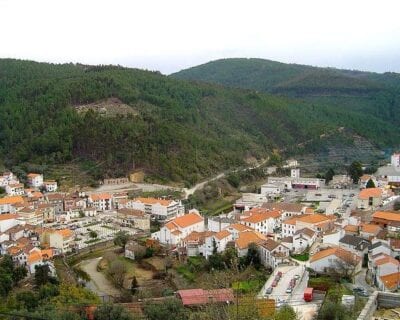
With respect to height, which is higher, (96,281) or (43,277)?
(43,277)

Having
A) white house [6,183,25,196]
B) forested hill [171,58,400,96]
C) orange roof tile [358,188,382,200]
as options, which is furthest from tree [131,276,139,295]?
forested hill [171,58,400,96]

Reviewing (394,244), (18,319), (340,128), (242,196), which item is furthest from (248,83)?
(18,319)

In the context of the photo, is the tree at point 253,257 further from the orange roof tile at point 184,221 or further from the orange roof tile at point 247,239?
the orange roof tile at point 184,221

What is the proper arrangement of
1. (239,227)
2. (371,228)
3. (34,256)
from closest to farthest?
(34,256) < (371,228) < (239,227)

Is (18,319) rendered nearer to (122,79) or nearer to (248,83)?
(122,79)

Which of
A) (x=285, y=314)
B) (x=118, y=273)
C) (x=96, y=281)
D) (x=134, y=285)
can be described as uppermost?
(x=285, y=314)

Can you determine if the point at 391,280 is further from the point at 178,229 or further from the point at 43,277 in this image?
the point at 43,277

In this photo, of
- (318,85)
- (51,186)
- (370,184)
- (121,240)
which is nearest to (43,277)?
(121,240)

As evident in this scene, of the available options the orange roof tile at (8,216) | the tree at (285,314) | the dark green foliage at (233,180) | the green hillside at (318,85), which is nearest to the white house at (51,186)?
the orange roof tile at (8,216)
